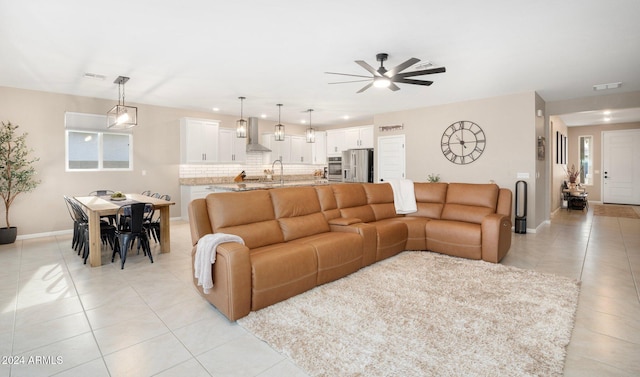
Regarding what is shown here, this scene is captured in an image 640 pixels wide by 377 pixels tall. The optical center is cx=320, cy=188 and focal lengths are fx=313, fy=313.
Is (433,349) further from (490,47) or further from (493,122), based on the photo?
(493,122)

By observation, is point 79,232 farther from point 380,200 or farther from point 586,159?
point 586,159

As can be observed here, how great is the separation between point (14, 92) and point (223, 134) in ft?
12.8

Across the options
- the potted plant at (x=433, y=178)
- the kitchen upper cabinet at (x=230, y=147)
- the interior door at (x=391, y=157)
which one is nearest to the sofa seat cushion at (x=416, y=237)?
the potted plant at (x=433, y=178)

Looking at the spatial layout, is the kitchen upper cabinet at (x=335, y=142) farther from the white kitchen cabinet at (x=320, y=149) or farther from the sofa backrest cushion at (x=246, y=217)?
the sofa backrest cushion at (x=246, y=217)

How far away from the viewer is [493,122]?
251 inches

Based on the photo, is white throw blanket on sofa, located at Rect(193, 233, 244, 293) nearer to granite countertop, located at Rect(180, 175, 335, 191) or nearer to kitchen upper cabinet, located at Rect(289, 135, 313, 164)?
granite countertop, located at Rect(180, 175, 335, 191)

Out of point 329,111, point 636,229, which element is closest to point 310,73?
point 329,111

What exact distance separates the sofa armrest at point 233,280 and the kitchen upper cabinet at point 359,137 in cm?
676

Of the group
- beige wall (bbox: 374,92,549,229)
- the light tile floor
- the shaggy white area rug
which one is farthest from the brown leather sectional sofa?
A: beige wall (bbox: 374,92,549,229)

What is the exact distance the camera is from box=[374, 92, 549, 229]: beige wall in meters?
6.00

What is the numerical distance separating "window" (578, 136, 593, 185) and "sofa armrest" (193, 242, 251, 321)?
1240 centimetres

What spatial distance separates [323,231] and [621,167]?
11.1 metres

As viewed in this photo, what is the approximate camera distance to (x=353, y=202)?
477cm

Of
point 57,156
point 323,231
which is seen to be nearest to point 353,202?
point 323,231
